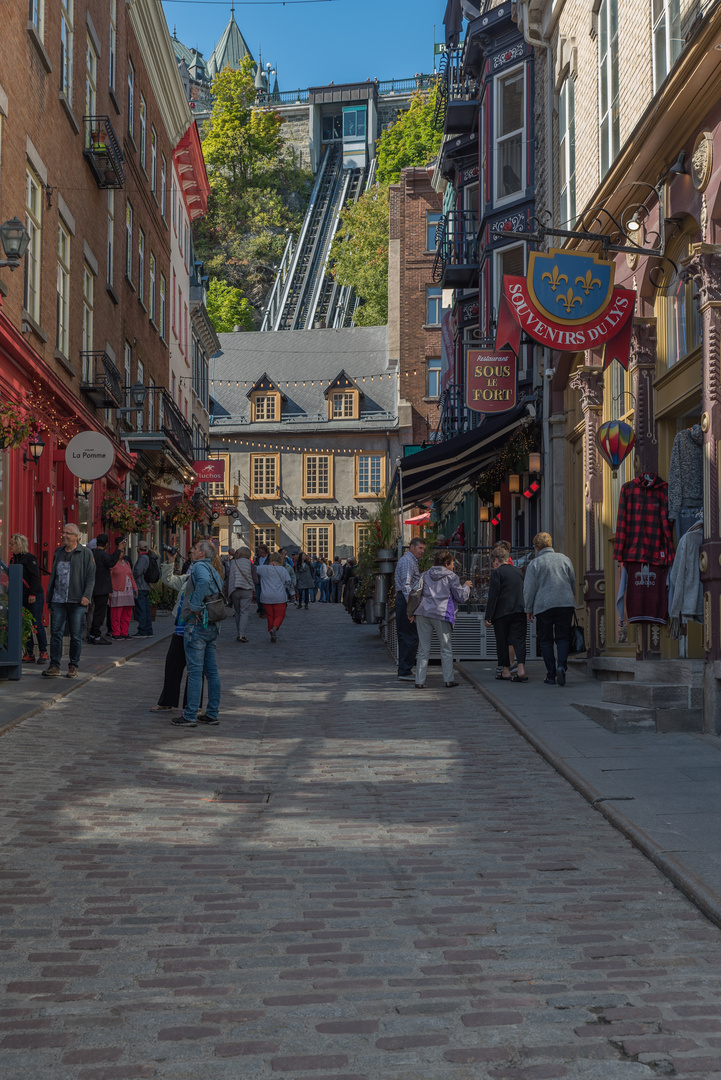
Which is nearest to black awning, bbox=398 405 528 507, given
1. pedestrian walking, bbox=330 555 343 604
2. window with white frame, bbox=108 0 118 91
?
window with white frame, bbox=108 0 118 91

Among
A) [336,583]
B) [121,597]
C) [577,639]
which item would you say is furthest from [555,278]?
[336,583]

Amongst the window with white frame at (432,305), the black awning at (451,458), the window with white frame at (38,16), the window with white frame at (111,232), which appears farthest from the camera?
the window with white frame at (432,305)

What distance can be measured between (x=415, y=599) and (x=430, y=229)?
141 feet

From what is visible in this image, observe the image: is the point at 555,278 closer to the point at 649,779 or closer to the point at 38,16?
the point at 649,779

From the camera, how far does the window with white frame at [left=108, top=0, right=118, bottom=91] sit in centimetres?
2564

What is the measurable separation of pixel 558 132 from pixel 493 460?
582 centimetres

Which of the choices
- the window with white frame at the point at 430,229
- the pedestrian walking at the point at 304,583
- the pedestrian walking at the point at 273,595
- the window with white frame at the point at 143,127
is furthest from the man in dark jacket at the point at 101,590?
the window with white frame at the point at 430,229

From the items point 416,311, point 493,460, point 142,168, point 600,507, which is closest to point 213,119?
point 416,311

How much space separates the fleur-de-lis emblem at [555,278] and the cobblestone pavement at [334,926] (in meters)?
5.18

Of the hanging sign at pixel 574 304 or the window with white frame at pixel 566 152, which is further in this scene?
the window with white frame at pixel 566 152

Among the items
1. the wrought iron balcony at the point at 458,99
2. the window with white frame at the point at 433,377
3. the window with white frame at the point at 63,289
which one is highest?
the wrought iron balcony at the point at 458,99

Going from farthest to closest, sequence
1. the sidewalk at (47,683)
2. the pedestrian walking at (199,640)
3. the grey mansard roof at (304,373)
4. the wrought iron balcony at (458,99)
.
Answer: the grey mansard roof at (304,373) → the wrought iron balcony at (458,99) → the pedestrian walking at (199,640) → the sidewalk at (47,683)

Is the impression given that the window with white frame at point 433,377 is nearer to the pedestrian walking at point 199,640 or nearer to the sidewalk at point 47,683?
the sidewalk at point 47,683

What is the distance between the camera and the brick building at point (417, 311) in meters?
55.2
